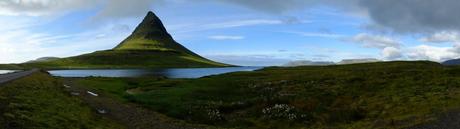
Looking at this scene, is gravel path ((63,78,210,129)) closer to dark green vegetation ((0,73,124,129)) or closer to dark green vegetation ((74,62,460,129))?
dark green vegetation ((0,73,124,129))

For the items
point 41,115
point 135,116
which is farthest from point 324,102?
point 41,115

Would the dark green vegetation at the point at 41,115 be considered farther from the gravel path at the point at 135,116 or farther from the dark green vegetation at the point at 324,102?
the dark green vegetation at the point at 324,102

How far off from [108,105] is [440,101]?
31.6 metres

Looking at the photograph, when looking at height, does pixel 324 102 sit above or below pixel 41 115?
below

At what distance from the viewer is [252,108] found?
4822 cm

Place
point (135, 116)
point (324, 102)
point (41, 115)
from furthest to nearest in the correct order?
1. point (324, 102)
2. point (135, 116)
3. point (41, 115)

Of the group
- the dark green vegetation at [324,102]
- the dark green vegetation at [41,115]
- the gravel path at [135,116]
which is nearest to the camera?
the dark green vegetation at [41,115]

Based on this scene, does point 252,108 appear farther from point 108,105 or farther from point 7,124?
point 7,124

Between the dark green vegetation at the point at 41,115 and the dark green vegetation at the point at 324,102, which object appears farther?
the dark green vegetation at the point at 324,102

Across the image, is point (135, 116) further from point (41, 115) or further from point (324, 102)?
point (324, 102)

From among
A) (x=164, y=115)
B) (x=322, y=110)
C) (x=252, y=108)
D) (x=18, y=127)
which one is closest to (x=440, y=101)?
(x=322, y=110)

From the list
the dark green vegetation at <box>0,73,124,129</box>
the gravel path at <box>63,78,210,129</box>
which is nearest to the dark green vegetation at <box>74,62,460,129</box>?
the gravel path at <box>63,78,210,129</box>

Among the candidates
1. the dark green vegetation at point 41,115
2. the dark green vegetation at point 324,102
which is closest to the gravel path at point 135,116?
the dark green vegetation at point 41,115

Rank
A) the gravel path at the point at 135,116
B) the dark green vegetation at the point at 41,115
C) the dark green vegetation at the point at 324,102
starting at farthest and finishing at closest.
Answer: the dark green vegetation at the point at 324,102 → the gravel path at the point at 135,116 → the dark green vegetation at the point at 41,115
